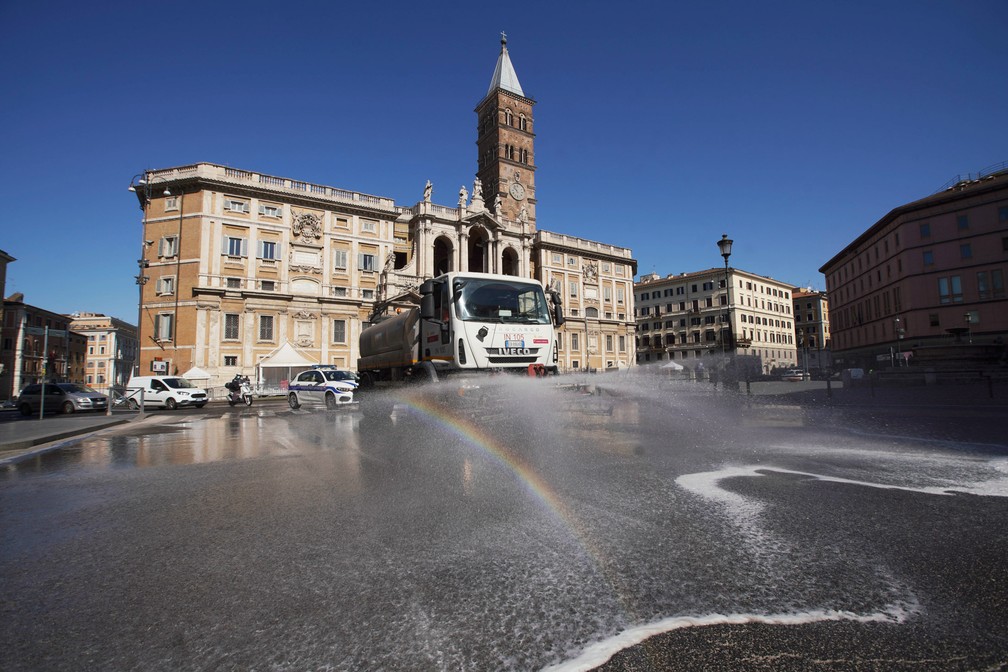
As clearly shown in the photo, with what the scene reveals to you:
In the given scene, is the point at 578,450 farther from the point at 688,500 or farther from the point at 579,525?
the point at 579,525

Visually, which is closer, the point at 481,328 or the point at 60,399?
the point at 481,328

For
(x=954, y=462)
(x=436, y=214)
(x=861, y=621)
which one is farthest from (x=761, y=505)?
(x=436, y=214)

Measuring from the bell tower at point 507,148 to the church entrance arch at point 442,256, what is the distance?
8696 millimetres

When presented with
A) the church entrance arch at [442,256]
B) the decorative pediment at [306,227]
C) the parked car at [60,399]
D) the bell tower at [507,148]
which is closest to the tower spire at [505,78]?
the bell tower at [507,148]

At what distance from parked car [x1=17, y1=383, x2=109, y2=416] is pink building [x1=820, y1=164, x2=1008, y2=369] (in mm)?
51987

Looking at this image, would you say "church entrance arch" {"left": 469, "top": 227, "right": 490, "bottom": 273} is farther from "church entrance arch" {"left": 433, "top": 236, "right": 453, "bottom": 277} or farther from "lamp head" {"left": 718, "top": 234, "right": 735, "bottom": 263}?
"lamp head" {"left": 718, "top": 234, "right": 735, "bottom": 263}

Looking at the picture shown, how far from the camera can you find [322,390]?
1920 cm

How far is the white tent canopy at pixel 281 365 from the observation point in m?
34.4

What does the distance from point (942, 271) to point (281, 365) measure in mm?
59894

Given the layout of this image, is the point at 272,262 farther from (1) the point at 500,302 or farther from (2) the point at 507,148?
(1) the point at 500,302

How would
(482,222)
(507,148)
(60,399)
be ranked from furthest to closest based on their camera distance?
(507,148) < (482,222) < (60,399)

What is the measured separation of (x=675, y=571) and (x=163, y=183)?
4714cm

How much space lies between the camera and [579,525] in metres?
3.28

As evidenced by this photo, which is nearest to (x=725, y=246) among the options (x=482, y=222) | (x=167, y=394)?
(x=167, y=394)
